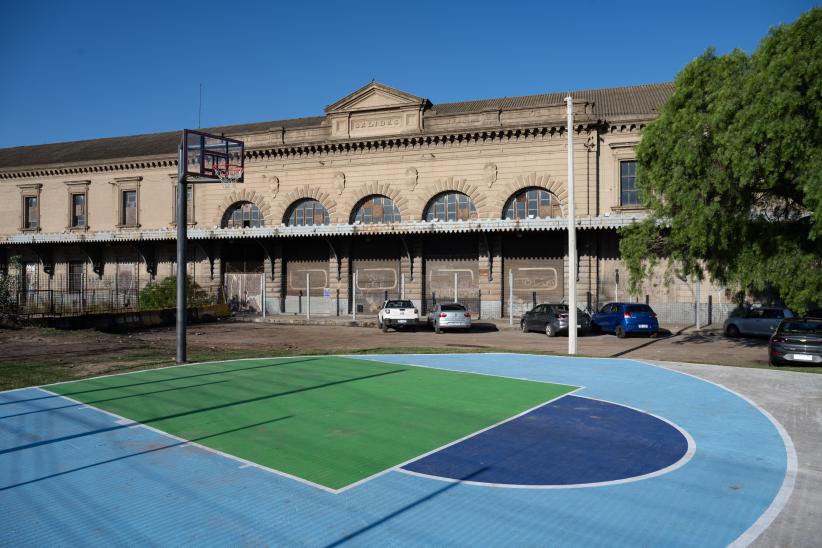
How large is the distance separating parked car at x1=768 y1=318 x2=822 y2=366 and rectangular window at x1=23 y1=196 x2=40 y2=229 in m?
52.1

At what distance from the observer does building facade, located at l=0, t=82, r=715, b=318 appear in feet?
114

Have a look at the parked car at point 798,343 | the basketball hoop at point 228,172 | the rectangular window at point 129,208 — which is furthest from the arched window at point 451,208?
the rectangular window at point 129,208

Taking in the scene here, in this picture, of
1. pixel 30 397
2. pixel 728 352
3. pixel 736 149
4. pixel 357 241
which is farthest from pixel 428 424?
pixel 357 241

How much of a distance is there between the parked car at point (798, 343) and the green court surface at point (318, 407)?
771cm

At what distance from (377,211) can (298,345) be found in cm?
1833

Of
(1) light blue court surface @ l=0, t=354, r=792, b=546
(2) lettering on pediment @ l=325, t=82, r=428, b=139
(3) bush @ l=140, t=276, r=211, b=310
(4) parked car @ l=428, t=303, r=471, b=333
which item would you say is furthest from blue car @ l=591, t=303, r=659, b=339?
(3) bush @ l=140, t=276, r=211, b=310

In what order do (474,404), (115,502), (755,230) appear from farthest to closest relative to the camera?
(755,230) < (474,404) < (115,502)

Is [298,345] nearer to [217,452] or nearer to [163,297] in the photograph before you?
[217,452]

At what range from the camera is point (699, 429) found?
9484 mm

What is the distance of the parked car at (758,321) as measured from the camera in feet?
83.4

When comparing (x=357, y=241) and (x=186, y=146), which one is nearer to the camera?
(x=186, y=146)

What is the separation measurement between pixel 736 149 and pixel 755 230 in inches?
118

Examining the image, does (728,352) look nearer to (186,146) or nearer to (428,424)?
(428,424)

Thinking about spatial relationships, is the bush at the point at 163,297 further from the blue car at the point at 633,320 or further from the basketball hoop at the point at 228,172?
the blue car at the point at 633,320
